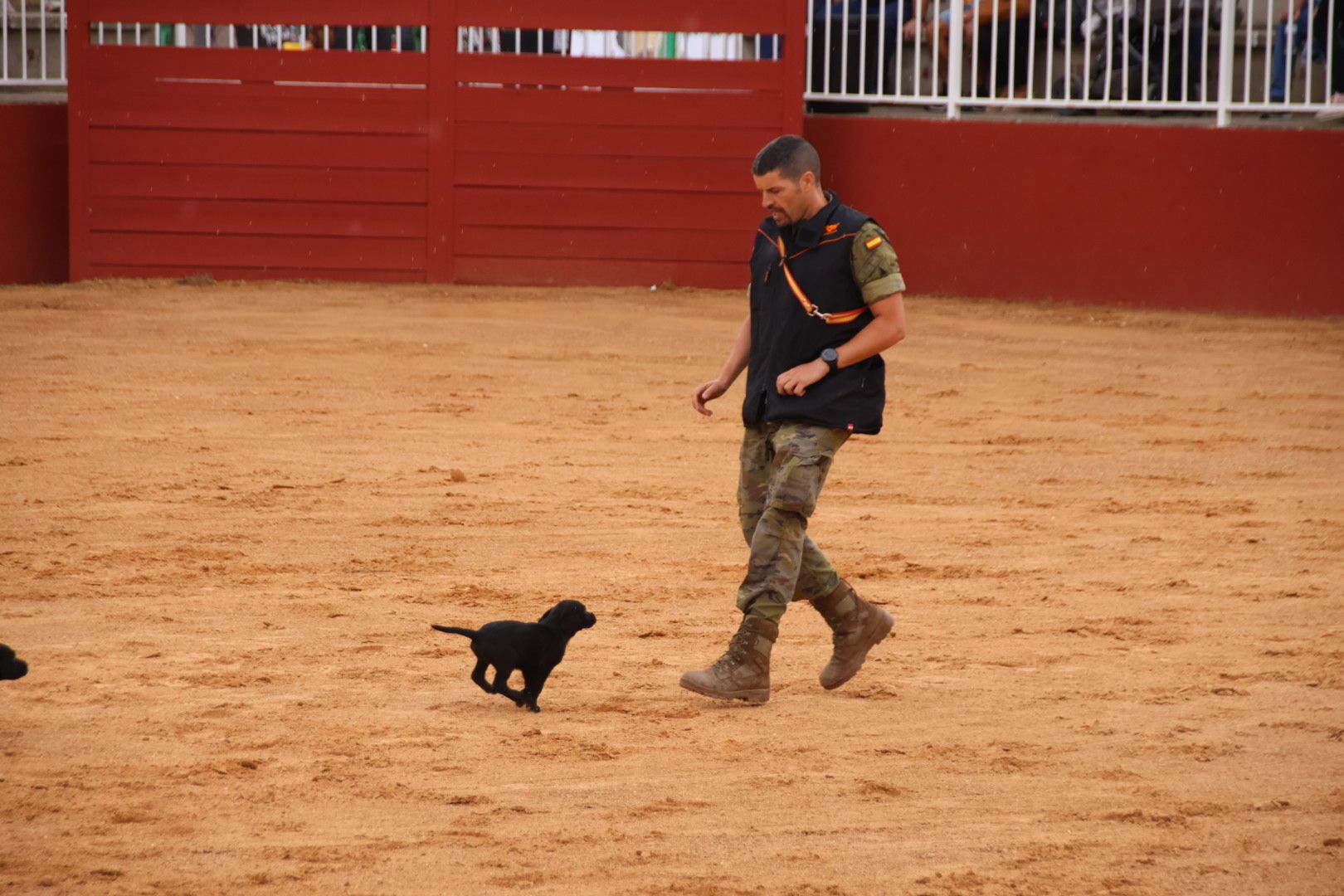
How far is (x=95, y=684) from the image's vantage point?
520 centimetres

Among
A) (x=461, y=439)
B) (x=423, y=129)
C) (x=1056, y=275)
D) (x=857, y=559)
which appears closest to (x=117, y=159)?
(x=423, y=129)

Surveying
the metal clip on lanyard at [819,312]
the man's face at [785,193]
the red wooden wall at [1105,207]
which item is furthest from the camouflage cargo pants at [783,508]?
the red wooden wall at [1105,207]

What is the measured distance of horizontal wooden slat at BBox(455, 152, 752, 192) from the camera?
1482cm

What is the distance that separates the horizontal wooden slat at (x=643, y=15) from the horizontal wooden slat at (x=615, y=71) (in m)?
0.27

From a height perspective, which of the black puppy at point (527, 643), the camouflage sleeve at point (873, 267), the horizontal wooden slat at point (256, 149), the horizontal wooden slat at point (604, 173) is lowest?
the black puppy at point (527, 643)

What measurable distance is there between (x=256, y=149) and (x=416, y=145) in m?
1.31

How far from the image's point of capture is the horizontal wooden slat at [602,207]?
1488 cm

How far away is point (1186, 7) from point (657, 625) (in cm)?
965

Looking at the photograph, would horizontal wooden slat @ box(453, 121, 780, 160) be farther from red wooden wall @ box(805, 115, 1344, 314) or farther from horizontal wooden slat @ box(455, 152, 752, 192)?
red wooden wall @ box(805, 115, 1344, 314)

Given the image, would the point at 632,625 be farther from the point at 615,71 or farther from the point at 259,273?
the point at 259,273

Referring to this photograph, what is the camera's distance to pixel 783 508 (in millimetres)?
4984

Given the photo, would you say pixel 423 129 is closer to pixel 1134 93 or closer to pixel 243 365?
pixel 243 365

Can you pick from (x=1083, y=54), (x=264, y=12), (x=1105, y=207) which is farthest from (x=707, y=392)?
(x=264, y=12)

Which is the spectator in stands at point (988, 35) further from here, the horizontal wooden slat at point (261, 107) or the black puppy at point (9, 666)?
the black puppy at point (9, 666)
